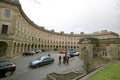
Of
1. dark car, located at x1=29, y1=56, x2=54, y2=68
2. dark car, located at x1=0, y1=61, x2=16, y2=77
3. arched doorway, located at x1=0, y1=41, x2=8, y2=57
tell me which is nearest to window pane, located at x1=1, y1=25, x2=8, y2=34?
arched doorway, located at x1=0, y1=41, x2=8, y2=57

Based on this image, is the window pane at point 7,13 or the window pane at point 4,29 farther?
the window pane at point 7,13

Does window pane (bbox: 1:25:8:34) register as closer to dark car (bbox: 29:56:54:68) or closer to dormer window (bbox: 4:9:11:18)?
dormer window (bbox: 4:9:11:18)

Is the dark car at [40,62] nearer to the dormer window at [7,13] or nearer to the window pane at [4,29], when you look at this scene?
the window pane at [4,29]

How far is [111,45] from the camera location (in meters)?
28.8

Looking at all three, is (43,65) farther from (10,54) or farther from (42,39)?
(42,39)

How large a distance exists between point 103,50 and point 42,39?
42.1 metres

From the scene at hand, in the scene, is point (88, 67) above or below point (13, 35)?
below

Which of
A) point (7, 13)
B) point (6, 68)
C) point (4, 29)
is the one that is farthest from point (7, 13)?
point (6, 68)

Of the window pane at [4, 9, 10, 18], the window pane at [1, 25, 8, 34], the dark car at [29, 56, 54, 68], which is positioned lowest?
the dark car at [29, 56, 54, 68]

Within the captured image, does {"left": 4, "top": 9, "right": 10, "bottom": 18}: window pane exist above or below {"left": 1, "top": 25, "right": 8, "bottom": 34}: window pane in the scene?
above

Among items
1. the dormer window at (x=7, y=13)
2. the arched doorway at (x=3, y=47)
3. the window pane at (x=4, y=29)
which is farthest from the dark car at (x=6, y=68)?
the dormer window at (x=7, y=13)

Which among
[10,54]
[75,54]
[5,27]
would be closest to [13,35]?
[5,27]

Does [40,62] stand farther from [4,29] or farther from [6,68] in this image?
[4,29]

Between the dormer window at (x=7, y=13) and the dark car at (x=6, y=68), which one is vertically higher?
the dormer window at (x=7, y=13)
